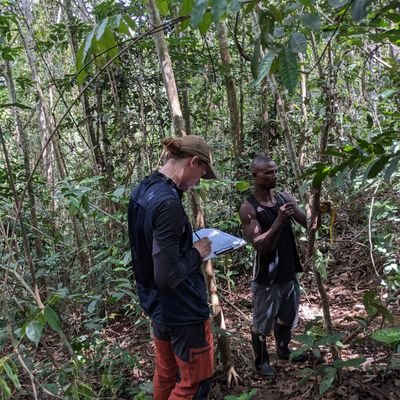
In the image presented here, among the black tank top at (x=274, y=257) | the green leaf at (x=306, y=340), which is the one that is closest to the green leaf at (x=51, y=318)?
the green leaf at (x=306, y=340)

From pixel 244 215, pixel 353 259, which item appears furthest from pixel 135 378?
pixel 353 259

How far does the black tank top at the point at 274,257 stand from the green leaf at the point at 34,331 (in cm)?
198

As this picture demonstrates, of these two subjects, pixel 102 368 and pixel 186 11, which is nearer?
pixel 186 11

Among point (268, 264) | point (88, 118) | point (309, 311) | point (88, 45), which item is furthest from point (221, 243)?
point (88, 118)

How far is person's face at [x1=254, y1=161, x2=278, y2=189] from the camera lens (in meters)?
3.56

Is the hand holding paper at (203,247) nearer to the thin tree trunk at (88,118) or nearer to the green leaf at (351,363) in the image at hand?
the green leaf at (351,363)

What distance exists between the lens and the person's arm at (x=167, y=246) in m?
2.31

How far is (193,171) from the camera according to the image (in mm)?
2551

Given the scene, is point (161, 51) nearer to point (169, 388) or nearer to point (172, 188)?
point (172, 188)

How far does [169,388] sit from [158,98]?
4117 millimetres

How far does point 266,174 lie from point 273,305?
40.1 inches

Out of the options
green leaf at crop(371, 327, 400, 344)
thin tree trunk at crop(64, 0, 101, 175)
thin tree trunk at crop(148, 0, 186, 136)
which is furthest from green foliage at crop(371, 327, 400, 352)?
thin tree trunk at crop(64, 0, 101, 175)

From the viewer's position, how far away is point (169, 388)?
2.79 m

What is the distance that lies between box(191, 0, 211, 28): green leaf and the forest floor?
200cm
